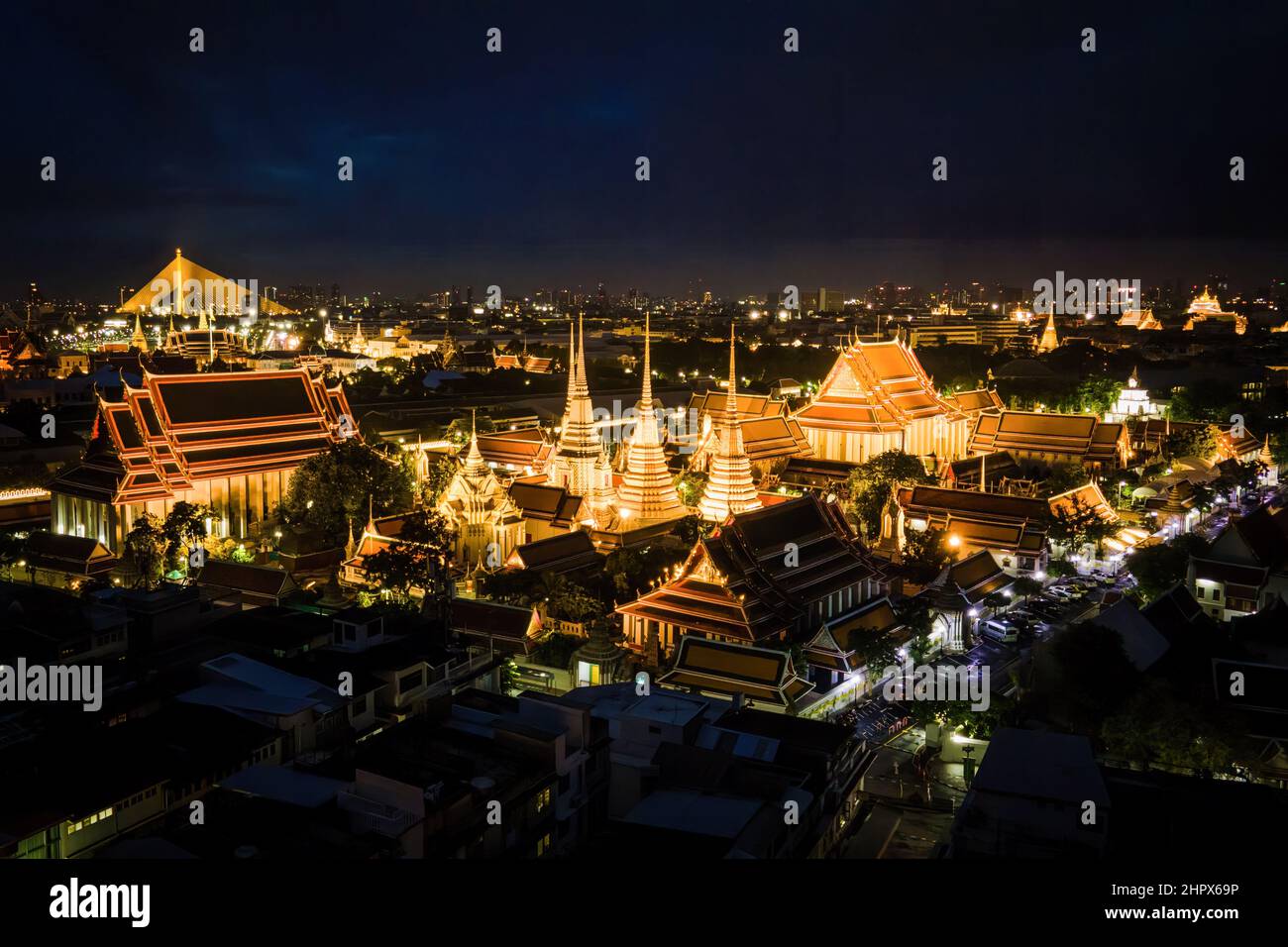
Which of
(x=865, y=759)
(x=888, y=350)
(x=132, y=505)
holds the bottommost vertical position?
(x=865, y=759)

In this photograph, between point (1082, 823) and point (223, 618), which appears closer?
point (1082, 823)

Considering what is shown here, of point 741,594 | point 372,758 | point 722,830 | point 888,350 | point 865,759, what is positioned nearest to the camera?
point 722,830

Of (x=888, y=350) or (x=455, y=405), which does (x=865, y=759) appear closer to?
(x=888, y=350)

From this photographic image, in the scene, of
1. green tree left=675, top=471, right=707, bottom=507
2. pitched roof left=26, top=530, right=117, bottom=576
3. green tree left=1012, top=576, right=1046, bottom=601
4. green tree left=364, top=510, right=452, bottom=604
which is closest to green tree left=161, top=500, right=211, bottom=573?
pitched roof left=26, top=530, right=117, bottom=576

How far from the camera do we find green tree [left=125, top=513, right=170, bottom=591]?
26777mm

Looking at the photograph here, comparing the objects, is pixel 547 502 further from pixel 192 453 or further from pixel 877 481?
pixel 877 481

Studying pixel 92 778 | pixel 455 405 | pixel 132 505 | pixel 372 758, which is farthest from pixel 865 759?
pixel 455 405

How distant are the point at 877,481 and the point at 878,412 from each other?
10216 millimetres

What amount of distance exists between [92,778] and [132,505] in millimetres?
19447

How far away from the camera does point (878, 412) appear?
A: 45.3 metres

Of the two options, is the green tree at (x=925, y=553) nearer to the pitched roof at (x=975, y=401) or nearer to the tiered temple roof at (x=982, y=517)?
the tiered temple roof at (x=982, y=517)
